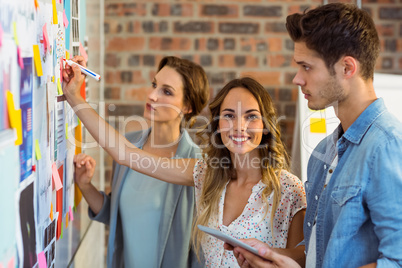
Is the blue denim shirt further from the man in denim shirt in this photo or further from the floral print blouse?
the floral print blouse

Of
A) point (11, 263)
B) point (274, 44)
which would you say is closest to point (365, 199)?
point (11, 263)

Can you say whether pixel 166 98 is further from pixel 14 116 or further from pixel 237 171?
pixel 14 116

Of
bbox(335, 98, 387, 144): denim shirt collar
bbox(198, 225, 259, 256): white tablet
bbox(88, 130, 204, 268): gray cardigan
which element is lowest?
bbox(88, 130, 204, 268): gray cardigan

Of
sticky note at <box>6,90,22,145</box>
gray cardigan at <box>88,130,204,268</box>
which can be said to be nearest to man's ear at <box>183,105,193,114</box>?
gray cardigan at <box>88,130,204,268</box>

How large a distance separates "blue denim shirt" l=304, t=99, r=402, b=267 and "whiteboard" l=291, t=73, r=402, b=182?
4.10ft

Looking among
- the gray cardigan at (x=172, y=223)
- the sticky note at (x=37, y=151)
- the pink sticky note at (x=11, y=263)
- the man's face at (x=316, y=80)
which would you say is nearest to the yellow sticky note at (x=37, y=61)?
the sticky note at (x=37, y=151)

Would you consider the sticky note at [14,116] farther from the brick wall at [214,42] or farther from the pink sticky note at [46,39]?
the brick wall at [214,42]

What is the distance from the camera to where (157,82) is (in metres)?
2.14

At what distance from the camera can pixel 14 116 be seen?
3.58 ft

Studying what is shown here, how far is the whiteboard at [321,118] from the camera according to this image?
262cm

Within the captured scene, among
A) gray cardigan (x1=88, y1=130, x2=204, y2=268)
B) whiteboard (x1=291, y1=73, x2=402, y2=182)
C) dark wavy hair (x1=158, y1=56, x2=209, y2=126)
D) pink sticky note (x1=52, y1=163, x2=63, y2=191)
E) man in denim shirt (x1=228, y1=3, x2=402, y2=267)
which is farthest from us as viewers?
whiteboard (x1=291, y1=73, x2=402, y2=182)

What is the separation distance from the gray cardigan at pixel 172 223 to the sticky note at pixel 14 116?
93 cm

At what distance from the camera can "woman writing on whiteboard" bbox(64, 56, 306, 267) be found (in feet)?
5.49

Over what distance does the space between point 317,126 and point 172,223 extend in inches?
41.9
